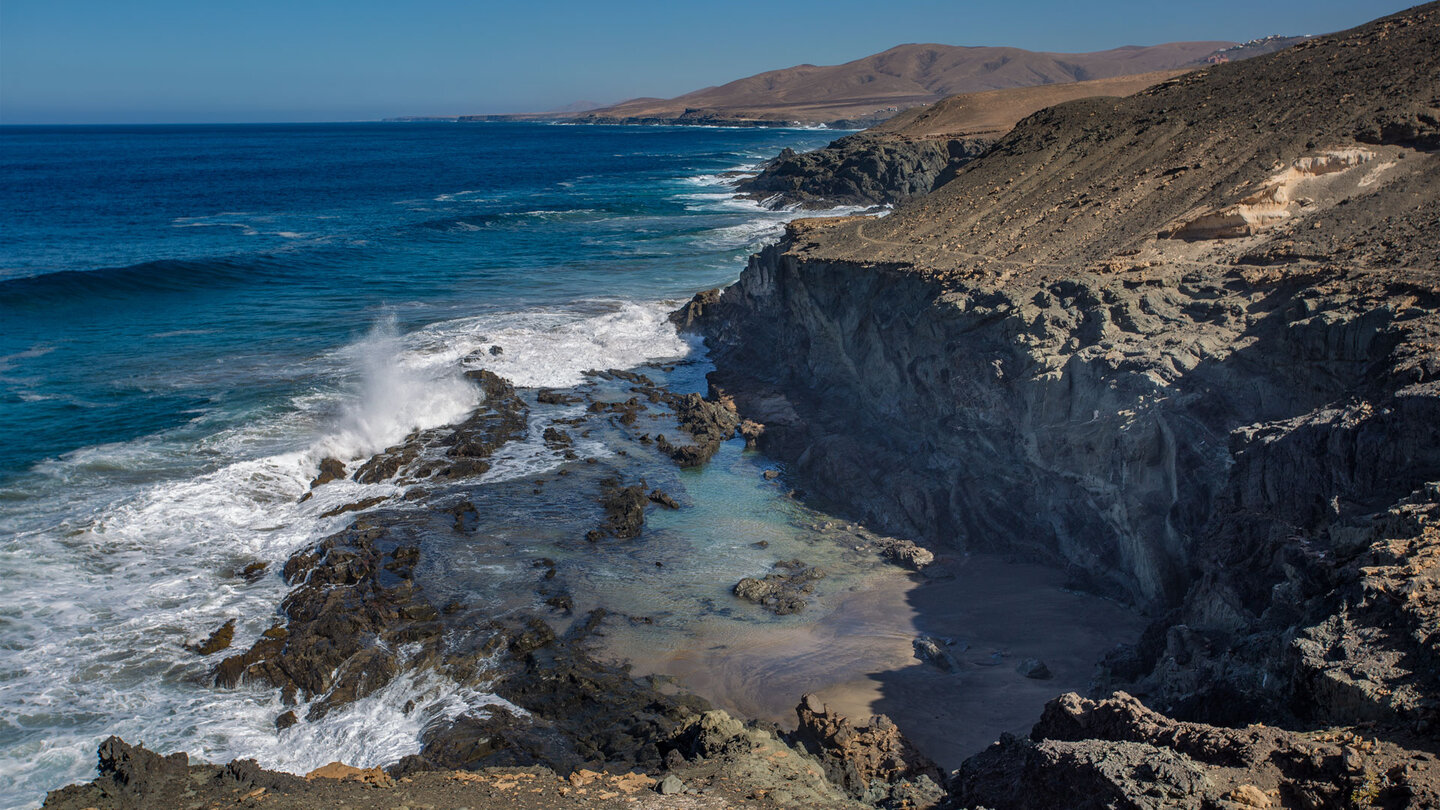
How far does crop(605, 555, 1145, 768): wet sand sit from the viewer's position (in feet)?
34.6

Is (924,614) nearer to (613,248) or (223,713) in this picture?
(223,713)

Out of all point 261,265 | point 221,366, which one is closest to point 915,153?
point 261,265

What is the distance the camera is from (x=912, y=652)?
38.7 feet

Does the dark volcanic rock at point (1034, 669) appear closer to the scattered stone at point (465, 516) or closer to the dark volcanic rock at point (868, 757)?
the dark volcanic rock at point (868, 757)

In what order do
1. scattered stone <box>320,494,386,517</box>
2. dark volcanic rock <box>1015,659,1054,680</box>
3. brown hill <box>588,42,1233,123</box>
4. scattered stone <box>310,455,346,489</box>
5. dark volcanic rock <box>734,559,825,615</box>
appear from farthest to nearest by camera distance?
1. brown hill <box>588,42,1233,123</box>
2. scattered stone <box>310,455,346,489</box>
3. scattered stone <box>320,494,386,517</box>
4. dark volcanic rock <box>734,559,825,615</box>
5. dark volcanic rock <box>1015,659,1054,680</box>

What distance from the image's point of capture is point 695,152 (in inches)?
4227

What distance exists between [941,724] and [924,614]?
266cm

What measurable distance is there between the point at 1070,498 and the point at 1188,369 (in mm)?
2671

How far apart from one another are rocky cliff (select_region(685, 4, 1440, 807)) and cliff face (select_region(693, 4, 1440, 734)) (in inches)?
1.6


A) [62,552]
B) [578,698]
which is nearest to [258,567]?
[62,552]

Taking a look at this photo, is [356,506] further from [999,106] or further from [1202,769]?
[999,106]

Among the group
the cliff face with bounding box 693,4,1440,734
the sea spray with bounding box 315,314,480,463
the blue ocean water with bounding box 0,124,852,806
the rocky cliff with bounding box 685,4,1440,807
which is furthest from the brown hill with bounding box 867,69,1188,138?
the sea spray with bounding box 315,314,480,463

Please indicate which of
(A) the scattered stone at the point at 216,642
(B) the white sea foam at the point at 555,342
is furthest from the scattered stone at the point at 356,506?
(B) the white sea foam at the point at 555,342

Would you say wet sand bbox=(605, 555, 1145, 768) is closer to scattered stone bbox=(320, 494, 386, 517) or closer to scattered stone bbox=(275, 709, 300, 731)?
scattered stone bbox=(275, 709, 300, 731)
